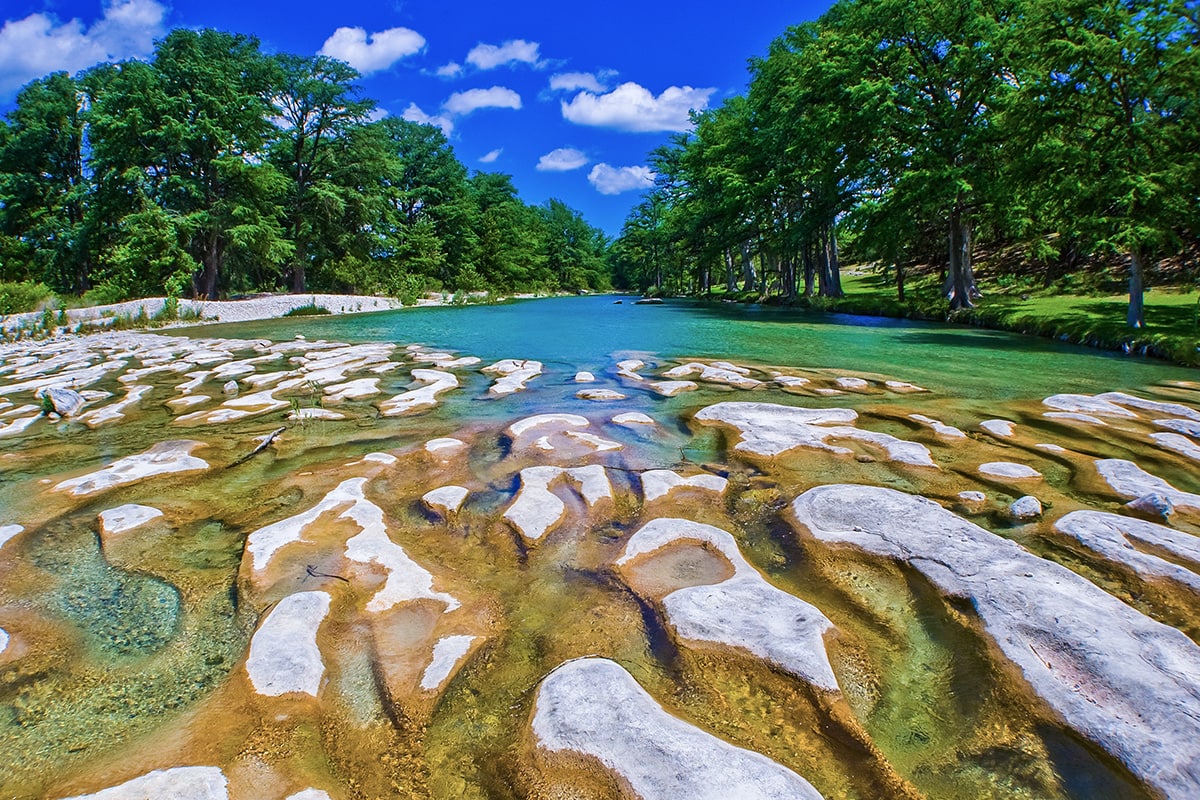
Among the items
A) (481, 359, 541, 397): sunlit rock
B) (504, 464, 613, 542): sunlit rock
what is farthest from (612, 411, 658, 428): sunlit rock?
(481, 359, 541, 397): sunlit rock

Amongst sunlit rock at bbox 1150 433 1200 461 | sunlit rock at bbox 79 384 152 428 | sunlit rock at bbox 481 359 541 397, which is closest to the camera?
sunlit rock at bbox 1150 433 1200 461

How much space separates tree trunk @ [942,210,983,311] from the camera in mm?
20781

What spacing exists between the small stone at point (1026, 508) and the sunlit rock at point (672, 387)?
4.38 meters

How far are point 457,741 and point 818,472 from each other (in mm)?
3538

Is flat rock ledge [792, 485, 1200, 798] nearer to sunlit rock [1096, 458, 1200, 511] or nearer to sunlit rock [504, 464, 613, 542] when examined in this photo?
sunlit rock [504, 464, 613, 542]

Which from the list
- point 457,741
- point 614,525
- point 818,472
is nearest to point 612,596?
point 614,525

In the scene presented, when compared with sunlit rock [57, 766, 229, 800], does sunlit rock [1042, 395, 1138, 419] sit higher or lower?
higher

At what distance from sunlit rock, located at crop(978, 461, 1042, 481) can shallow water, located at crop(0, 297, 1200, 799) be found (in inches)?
3.9

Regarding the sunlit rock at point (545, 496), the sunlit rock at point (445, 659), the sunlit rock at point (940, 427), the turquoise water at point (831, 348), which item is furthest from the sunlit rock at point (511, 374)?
the sunlit rock at point (445, 659)

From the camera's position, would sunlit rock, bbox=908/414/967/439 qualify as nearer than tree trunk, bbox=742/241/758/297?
Yes

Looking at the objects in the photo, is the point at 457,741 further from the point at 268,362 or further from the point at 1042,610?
the point at 268,362

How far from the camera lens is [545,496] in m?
3.94

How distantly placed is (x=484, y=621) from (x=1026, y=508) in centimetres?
362

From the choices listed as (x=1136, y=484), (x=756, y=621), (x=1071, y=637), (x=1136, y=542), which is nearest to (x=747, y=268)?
(x=1136, y=484)
